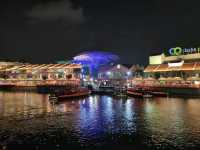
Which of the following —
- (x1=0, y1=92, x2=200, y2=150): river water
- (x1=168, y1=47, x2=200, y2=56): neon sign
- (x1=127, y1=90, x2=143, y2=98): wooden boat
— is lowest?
(x1=0, y1=92, x2=200, y2=150): river water

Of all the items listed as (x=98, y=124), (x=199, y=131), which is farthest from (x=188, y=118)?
(x=98, y=124)

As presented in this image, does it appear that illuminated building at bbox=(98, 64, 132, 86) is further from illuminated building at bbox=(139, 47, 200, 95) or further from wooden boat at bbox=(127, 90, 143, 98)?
wooden boat at bbox=(127, 90, 143, 98)

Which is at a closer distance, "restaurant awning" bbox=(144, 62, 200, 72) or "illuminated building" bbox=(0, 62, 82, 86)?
"restaurant awning" bbox=(144, 62, 200, 72)

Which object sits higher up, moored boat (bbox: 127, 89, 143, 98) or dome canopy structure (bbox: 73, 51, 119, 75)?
dome canopy structure (bbox: 73, 51, 119, 75)

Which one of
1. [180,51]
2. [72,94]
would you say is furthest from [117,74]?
[72,94]

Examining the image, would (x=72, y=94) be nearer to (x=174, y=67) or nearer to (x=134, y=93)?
(x=134, y=93)

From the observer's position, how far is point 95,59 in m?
178

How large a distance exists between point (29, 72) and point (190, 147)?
150 metres

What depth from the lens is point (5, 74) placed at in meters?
186

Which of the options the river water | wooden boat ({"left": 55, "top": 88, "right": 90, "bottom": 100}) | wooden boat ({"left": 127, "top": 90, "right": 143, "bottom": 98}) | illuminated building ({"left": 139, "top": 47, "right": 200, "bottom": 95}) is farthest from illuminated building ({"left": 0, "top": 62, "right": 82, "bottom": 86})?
the river water

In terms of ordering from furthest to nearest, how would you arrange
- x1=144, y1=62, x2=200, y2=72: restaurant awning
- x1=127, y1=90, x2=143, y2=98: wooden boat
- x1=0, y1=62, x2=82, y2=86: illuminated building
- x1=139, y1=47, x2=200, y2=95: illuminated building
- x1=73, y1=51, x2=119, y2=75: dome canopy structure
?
x1=73, y1=51, x2=119, y2=75: dome canopy structure → x1=0, y1=62, x2=82, y2=86: illuminated building → x1=144, y1=62, x2=200, y2=72: restaurant awning → x1=139, y1=47, x2=200, y2=95: illuminated building → x1=127, y1=90, x2=143, y2=98: wooden boat

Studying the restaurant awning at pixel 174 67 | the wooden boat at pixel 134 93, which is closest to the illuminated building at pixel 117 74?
the restaurant awning at pixel 174 67

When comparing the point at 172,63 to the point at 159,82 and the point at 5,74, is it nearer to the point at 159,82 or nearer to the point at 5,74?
the point at 159,82

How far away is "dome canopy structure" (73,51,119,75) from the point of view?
168 meters
